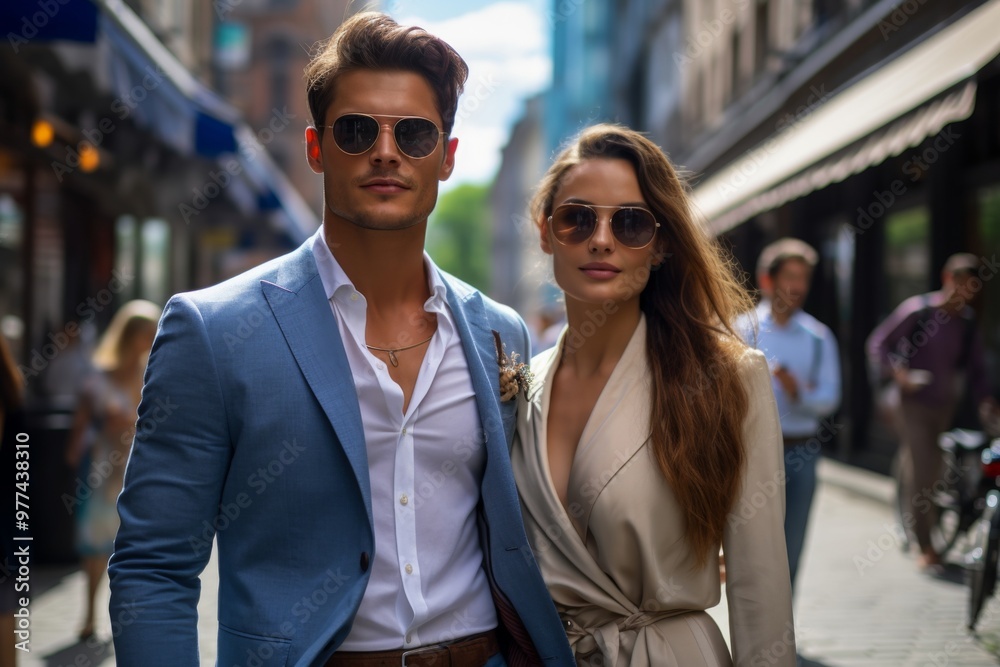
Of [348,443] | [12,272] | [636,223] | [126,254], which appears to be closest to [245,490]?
[348,443]

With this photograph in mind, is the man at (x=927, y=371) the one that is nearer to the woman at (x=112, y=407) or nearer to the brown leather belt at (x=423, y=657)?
the woman at (x=112, y=407)

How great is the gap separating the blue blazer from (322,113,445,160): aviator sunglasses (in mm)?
395

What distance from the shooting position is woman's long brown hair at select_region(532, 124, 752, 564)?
2.60 meters

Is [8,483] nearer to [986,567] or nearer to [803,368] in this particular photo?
[803,368]

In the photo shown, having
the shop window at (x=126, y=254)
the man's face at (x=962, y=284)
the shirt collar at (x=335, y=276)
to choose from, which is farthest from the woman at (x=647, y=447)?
the shop window at (x=126, y=254)

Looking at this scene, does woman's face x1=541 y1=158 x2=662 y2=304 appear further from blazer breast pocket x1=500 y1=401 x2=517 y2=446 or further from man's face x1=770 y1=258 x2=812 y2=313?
man's face x1=770 y1=258 x2=812 y2=313

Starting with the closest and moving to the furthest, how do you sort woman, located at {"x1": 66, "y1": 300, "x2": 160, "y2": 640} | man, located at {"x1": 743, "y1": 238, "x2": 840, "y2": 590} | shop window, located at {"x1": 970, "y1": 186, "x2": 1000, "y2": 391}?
man, located at {"x1": 743, "y1": 238, "x2": 840, "y2": 590}, woman, located at {"x1": 66, "y1": 300, "x2": 160, "y2": 640}, shop window, located at {"x1": 970, "y1": 186, "x2": 1000, "y2": 391}

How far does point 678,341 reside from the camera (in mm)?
2879

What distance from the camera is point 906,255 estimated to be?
13.0m

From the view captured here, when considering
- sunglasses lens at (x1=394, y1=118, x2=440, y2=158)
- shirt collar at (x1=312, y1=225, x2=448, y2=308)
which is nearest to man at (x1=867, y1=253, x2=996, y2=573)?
shirt collar at (x1=312, y1=225, x2=448, y2=308)

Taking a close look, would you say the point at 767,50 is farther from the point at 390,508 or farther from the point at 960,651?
the point at 390,508

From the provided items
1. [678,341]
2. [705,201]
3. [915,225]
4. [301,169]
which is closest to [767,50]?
[705,201]

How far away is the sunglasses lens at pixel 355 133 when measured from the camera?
2.47m

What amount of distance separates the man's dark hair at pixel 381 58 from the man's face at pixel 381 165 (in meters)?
0.02
